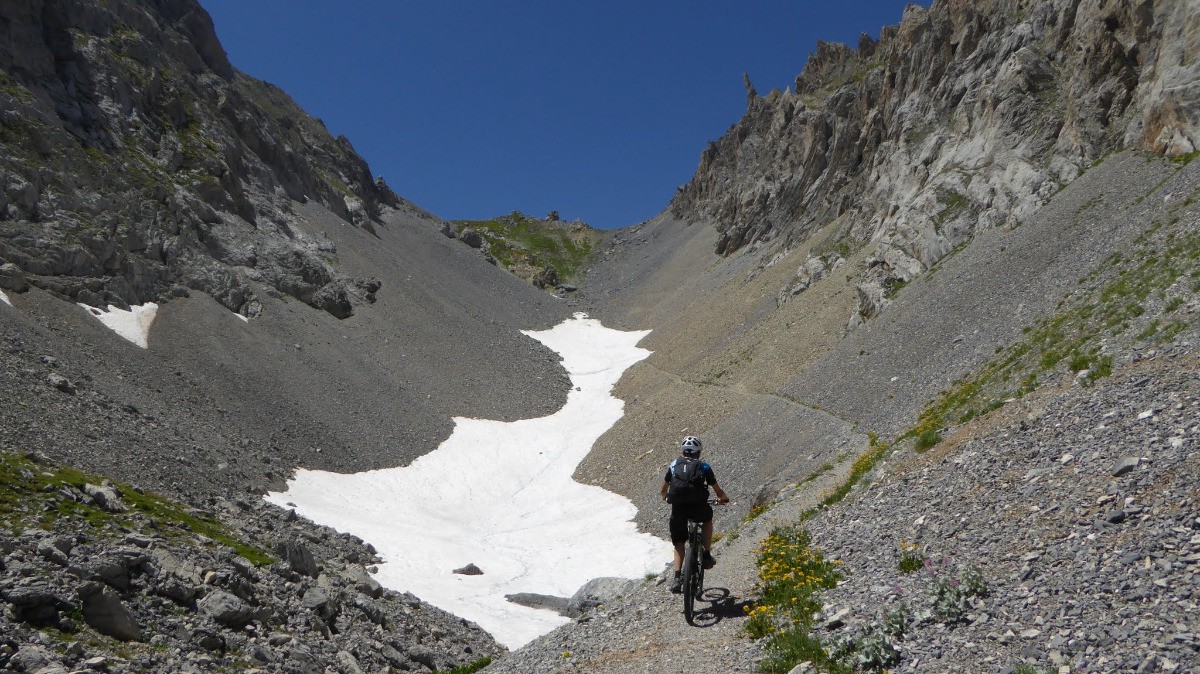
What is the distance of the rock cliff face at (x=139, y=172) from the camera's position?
5169cm

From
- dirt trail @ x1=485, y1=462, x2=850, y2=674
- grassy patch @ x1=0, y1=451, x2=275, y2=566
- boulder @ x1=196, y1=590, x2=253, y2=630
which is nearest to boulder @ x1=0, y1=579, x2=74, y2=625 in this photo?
boulder @ x1=196, y1=590, x2=253, y2=630

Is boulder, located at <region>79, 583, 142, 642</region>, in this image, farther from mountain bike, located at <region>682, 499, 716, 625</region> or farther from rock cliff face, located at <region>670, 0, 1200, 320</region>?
rock cliff face, located at <region>670, 0, 1200, 320</region>

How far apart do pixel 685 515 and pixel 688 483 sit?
58 centimetres

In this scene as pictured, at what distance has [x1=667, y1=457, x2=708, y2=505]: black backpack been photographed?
39.4 ft

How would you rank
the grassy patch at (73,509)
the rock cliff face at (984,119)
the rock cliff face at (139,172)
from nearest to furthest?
the grassy patch at (73,509) < the rock cliff face at (984,119) < the rock cliff face at (139,172)

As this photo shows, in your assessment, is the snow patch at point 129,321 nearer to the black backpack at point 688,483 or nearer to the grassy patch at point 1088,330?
the black backpack at point 688,483

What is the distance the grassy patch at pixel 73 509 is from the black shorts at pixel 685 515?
1673 cm

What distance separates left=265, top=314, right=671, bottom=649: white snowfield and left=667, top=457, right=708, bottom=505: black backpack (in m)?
16.5

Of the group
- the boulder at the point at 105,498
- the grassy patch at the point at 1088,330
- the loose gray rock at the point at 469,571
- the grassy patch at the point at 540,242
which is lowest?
the boulder at the point at 105,498

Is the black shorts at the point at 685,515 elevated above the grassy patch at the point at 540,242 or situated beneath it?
situated beneath

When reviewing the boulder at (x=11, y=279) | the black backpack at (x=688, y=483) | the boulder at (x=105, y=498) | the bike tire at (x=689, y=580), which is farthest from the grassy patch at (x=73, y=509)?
the boulder at (x=11, y=279)

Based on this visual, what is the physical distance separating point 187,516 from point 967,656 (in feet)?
90.1

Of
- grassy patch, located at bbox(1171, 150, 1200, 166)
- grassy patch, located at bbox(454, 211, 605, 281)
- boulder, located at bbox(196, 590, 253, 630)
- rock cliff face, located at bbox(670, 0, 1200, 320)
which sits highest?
grassy patch, located at bbox(454, 211, 605, 281)

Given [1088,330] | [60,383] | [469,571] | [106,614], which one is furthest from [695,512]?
[60,383]
